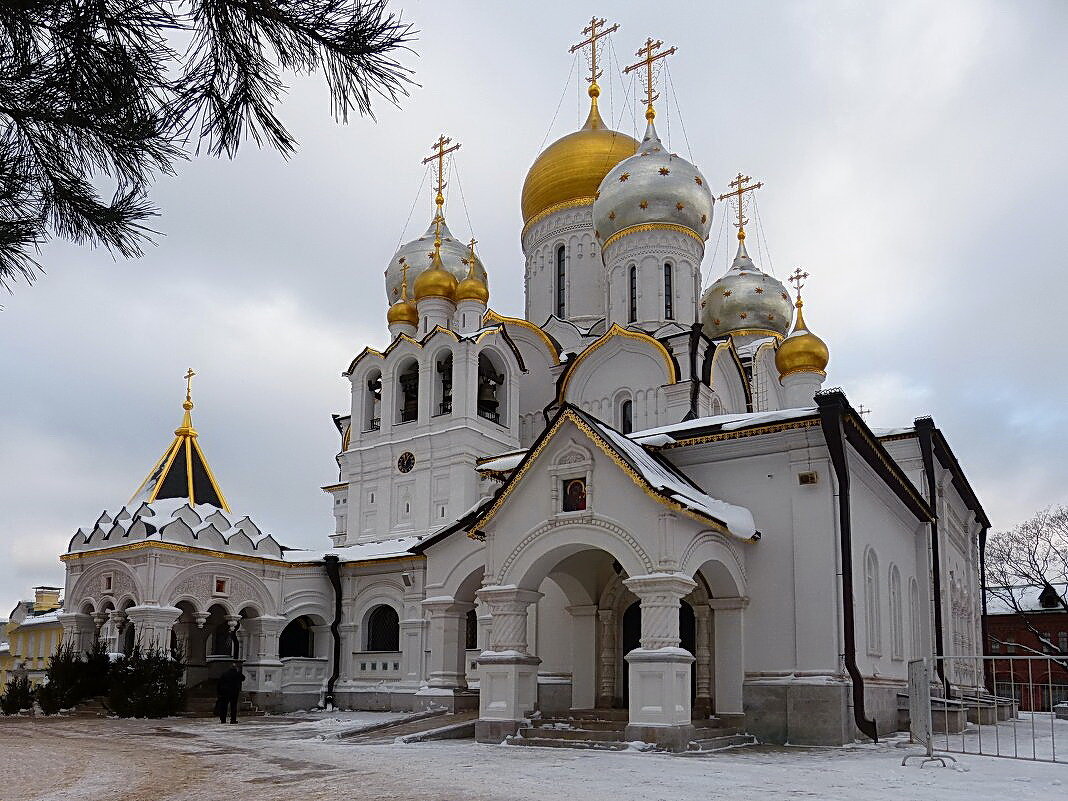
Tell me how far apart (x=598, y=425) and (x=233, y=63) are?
903cm

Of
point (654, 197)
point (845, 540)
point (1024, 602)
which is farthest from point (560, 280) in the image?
point (1024, 602)

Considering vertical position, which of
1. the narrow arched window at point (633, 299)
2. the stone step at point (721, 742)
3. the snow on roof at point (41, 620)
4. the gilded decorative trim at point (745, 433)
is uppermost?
the narrow arched window at point (633, 299)

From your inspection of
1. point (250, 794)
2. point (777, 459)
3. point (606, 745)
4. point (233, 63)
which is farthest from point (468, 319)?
point (233, 63)

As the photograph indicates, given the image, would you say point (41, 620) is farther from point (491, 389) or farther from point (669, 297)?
point (669, 297)

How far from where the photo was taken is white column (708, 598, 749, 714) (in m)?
12.7

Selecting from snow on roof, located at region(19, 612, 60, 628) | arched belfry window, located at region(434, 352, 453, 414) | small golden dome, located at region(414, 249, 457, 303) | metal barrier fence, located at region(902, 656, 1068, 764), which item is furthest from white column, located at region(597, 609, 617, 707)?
snow on roof, located at region(19, 612, 60, 628)

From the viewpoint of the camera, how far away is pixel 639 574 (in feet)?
38.1

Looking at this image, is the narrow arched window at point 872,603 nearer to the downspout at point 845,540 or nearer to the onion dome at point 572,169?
the downspout at point 845,540

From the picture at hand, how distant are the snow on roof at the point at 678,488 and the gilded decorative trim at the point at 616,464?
0.17 feet

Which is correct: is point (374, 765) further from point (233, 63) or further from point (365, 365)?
point (365, 365)

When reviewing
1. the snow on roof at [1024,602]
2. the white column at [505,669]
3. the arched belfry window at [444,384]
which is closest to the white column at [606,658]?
the white column at [505,669]

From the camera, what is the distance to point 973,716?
58.9 ft

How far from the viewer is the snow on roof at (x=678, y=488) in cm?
1169

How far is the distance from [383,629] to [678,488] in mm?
11087
